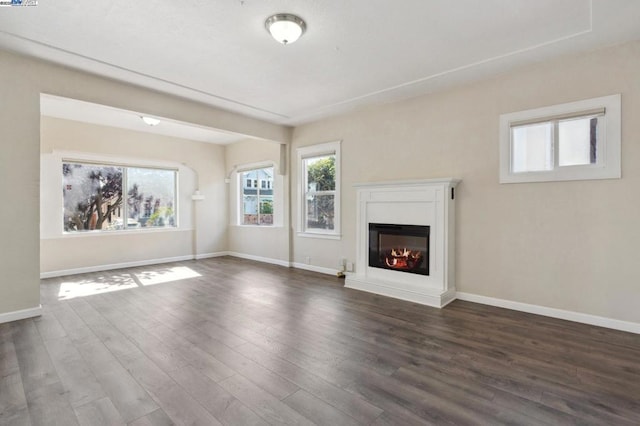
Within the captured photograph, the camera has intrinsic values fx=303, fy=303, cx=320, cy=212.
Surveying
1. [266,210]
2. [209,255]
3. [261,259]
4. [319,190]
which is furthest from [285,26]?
[209,255]

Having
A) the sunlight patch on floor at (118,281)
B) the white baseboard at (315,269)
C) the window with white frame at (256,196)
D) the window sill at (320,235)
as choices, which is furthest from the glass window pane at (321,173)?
the sunlight patch on floor at (118,281)

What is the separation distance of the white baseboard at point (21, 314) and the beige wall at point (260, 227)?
3.87 m

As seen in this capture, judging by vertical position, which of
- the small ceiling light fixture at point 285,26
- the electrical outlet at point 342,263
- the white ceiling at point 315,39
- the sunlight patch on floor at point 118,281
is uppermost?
the white ceiling at point 315,39

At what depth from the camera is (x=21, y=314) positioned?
11.1 ft

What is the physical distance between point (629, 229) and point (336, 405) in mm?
3357

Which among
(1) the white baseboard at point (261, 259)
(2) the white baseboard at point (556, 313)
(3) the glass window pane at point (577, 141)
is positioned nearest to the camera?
(2) the white baseboard at point (556, 313)

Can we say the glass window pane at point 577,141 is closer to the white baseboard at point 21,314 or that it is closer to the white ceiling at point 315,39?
the white ceiling at point 315,39

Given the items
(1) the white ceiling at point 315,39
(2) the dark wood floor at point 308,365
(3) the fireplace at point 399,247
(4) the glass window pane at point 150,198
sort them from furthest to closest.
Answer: (4) the glass window pane at point 150,198 < (3) the fireplace at point 399,247 < (1) the white ceiling at point 315,39 < (2) the dark wood floor at point 308,365

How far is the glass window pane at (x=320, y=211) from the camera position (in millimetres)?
5777

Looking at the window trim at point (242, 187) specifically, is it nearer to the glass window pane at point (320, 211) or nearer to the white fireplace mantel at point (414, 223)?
the glass window pane at point (320, 211)

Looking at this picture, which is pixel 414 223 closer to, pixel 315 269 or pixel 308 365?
pixel 315 269

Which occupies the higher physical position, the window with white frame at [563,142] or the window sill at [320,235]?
the window with white frame at [563,142]

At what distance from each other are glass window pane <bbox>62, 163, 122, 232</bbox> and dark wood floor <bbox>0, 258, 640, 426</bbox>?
2.48 metres

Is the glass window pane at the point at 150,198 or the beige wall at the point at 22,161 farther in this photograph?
the glass window pane at the point at 150,198
